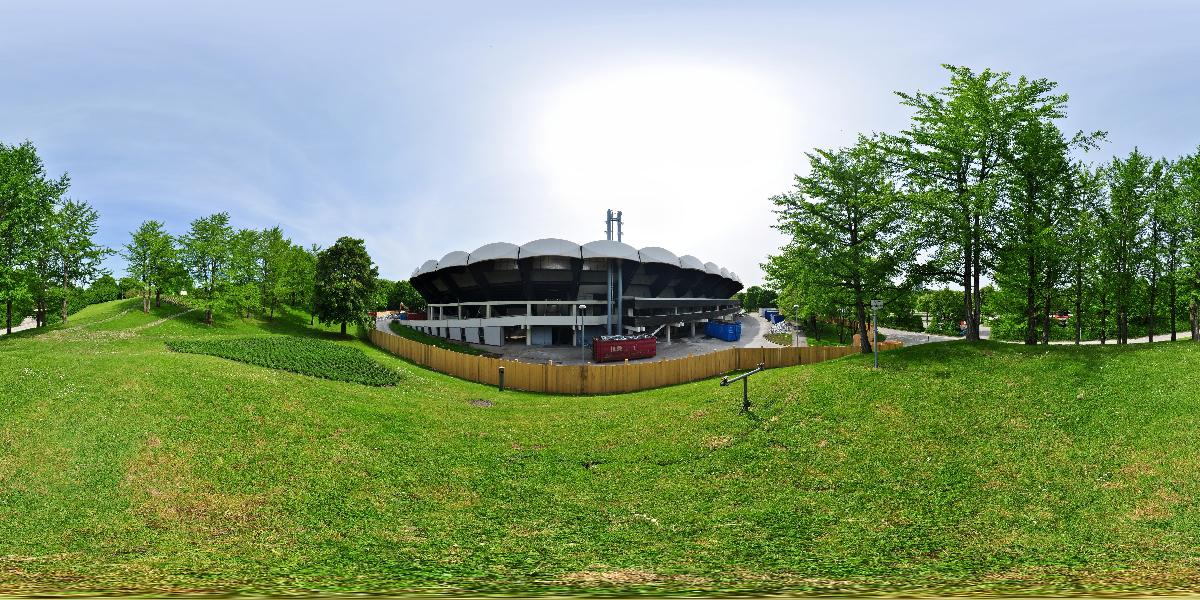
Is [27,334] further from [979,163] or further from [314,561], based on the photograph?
[979,163]

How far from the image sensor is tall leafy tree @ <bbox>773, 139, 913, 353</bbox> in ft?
76.3

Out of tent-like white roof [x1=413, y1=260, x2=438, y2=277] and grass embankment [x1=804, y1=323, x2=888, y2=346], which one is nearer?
grass embankment [x1=804, y1=323, x2=888, y2=346]

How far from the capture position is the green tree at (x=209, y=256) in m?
50.8

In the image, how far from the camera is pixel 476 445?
14.5 meters

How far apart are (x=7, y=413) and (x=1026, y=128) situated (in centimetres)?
3775

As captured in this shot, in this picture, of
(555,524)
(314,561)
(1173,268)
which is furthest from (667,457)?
(1173,268)

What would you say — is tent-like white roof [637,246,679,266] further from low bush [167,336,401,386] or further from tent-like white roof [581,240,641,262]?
low bush [167,336,401,386]

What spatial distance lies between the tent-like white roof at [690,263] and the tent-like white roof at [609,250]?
10239 mm

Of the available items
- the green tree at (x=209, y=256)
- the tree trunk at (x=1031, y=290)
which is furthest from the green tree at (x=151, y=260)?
the tree trunk at (x=1031, y=290)

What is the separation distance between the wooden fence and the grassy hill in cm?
844

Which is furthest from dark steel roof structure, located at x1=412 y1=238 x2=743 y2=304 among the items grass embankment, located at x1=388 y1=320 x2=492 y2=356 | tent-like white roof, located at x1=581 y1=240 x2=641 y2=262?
grass embankment, located at x1=388 y1=320 x2=492 y2=356

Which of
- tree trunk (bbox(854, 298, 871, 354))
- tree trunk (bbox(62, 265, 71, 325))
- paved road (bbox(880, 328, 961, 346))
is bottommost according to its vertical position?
paved road (bbox(880, 328, 961, 346))

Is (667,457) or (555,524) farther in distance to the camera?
(667,457)

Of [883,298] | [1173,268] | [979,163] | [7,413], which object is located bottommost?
[7,413]
